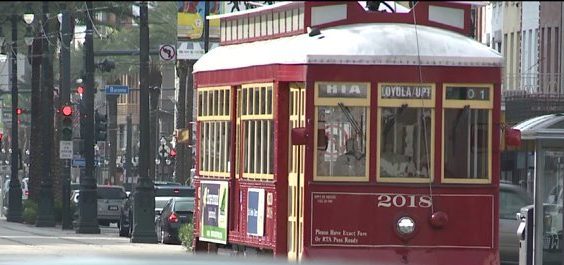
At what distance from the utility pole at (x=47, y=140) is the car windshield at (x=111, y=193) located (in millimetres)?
1900

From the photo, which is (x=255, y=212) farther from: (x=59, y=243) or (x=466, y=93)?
(x=59, y=243)

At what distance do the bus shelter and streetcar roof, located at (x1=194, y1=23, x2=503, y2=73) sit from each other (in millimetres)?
1776

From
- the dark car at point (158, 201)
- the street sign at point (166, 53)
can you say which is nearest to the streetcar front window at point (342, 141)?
the dark car at point (158, 201)

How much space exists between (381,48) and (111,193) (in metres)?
35.3

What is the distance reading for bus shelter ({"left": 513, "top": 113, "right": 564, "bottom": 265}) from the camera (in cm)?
2089

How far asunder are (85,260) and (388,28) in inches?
496

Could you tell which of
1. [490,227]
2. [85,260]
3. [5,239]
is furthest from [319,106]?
[5,239]

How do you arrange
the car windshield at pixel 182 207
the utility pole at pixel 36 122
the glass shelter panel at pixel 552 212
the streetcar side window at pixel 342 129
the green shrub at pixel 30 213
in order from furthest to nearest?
the utility pole at pixel 36 122
the green shrub at pixel 30 213
the car windshield at pixel 182 207
the glass shelter panel at pixel 552 212
the streetcar side window at pixel 342 129

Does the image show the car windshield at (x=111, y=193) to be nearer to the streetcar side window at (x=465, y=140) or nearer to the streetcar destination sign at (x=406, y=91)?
the streetcar destination sign at (x=406, y=91)

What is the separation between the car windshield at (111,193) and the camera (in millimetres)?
53781

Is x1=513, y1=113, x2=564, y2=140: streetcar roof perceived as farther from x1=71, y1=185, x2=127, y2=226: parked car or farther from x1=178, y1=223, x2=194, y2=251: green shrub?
x1=71, y1=185, x2=127, y2=226: parked car

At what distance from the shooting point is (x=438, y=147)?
A: 19.1 m

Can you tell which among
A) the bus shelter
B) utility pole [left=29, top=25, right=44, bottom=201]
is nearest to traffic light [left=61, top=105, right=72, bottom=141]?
utility pole [left=29, top=25, right=44, bottom=201]

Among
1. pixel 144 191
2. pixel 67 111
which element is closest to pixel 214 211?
pixel 144 191
